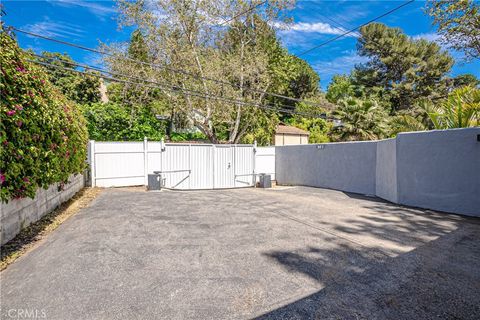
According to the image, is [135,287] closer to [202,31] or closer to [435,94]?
[202,31]

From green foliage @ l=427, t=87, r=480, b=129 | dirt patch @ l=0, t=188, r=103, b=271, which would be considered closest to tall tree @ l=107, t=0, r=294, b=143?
green foliage @ l=427, t=87, r=480, b=129

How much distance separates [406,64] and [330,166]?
74.3 ft

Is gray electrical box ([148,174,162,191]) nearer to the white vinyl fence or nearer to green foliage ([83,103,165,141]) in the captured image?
the white vinyl fence

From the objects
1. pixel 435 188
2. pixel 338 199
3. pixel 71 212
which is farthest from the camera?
pixel 338 199

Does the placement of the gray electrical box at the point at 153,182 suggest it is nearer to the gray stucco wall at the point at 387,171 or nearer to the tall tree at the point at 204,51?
the tall tree at the point at 204,51

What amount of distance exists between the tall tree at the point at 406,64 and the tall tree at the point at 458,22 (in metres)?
16.8

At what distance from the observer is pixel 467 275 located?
3264 millimetres

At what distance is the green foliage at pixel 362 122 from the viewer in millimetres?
15125

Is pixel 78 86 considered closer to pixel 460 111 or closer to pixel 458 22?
pixel 458 22

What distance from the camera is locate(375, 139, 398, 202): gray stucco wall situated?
8008 millimetres

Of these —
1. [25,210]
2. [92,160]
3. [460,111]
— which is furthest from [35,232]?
[460,111]

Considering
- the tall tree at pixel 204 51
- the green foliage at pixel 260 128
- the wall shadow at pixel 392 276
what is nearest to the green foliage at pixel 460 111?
the wall shadow at pixel 392 276

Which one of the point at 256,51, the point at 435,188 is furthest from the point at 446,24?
the point at 256,51

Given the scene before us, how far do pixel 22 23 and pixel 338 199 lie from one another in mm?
10623
